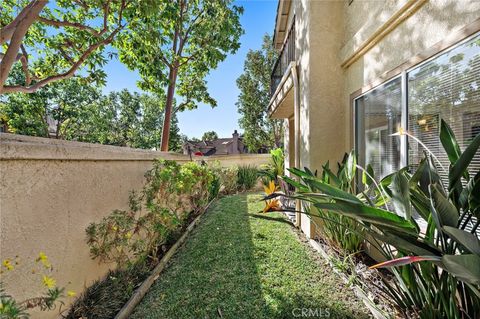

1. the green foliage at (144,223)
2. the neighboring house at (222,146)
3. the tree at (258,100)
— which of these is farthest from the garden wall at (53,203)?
the neighboring house at (222,146)

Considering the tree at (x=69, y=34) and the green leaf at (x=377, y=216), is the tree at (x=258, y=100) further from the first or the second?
the green leaf at (x=377, y=216)

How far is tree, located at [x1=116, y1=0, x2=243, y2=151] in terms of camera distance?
239 inches

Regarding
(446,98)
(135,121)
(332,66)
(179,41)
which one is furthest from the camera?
(135,121)

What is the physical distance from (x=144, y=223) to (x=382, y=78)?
4.46 meters

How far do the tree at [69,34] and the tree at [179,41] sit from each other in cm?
53

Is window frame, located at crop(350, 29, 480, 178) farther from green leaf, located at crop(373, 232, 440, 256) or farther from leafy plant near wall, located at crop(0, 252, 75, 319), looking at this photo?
leafy plant near wall, located at crop(0, 252, 75, 319)

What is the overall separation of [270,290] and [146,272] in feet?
6.50

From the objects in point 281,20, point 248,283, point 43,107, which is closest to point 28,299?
point 248,283

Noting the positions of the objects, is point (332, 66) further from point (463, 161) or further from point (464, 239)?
point (464, 239)

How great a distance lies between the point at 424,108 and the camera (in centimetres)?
258

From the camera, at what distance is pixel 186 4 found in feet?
25.3

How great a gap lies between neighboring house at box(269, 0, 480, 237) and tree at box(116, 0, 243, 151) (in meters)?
3.02

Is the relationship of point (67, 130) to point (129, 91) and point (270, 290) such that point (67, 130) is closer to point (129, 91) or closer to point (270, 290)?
point (129, 91)

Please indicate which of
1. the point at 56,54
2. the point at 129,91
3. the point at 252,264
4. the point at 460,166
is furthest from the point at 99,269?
the point at 129,91
